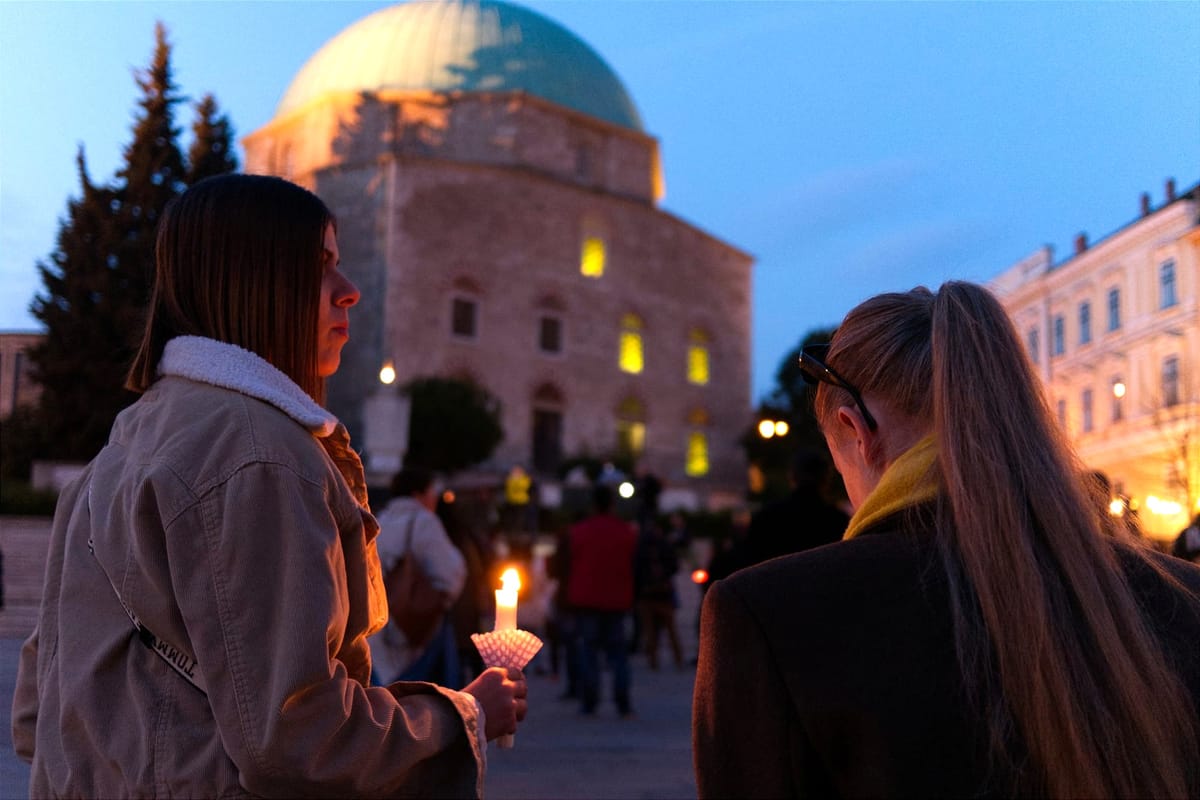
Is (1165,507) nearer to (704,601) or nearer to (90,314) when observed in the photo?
(90,314)

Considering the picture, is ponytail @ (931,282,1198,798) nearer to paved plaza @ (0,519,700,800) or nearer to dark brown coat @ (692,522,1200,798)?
dark brown coat @ (692,522,1200,798)

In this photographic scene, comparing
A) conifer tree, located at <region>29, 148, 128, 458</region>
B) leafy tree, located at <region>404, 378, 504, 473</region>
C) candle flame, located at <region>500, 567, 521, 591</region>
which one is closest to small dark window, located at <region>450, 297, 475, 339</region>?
leafy tree, located at <region>404, 378, 504, 473</region>

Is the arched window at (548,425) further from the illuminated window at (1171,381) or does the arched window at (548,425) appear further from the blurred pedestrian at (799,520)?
the blurred pedestrian at (799,520)

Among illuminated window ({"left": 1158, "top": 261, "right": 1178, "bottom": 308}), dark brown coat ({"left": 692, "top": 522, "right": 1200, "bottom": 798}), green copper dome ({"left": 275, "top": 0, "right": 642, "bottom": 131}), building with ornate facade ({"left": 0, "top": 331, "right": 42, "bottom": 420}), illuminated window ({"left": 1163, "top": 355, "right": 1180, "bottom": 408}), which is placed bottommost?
dark brown coat ({"left": 692, "top": 522, "right": 1200, "bottom": 798})

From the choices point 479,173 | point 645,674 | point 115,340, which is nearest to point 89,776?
point 115,340

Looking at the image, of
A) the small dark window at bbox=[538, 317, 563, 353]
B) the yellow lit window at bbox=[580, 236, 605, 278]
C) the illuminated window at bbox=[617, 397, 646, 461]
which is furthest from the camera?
the yellow lit window at bbox=[580, 236, 605, 278]

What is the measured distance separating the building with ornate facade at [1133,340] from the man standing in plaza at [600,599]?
13.6 meters

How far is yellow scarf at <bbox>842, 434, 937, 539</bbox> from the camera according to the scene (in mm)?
1577

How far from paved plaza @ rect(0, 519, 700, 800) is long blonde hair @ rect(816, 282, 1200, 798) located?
68.3 inches

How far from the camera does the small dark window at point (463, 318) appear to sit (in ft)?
145

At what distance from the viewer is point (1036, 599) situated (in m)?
1.42

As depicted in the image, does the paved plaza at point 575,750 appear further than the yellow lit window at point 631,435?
No

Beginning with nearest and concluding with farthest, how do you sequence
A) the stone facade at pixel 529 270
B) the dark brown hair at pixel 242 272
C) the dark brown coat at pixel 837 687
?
1. the dark brown coat at pixel 837 687
2. the dark brown hair at pixel 242 272
3. the stone facade at pixel 529 270

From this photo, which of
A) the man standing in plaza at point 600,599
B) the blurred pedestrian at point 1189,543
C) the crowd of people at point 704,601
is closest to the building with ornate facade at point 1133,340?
the blurred pedestrian at point 1189,543
